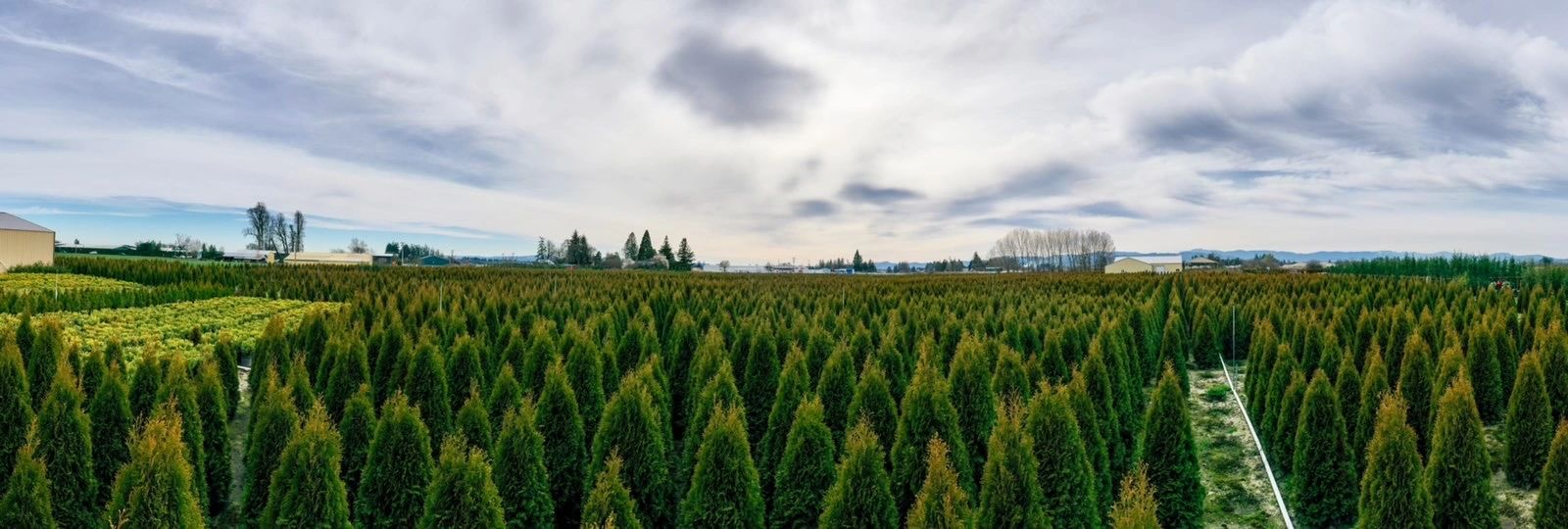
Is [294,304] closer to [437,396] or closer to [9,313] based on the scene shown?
[9,313]

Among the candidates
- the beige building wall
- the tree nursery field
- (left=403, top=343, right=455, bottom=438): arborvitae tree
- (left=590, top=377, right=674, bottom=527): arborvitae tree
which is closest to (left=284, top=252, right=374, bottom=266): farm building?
the beige building wall

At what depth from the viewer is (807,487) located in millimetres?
6766

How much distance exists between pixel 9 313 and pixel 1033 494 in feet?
76.8

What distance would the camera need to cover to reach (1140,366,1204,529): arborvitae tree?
7691mm

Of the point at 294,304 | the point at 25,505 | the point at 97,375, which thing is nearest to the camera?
the point at 25,505

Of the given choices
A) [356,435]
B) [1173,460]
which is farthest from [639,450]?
[1173,460]

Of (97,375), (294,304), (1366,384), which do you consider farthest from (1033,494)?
(294,304)

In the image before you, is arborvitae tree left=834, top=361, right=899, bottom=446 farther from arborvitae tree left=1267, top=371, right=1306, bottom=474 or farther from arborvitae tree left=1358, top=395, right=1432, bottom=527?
arborvitae tree left=1267, top=371, right=1306, bottom=474

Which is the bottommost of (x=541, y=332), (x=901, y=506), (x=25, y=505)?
(x=901, y=506)

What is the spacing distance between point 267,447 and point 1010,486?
681 cm

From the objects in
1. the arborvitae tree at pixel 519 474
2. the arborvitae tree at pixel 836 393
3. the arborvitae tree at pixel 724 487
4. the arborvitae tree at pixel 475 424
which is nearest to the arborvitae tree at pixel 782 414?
the arborvitae tree at pixel 836 393

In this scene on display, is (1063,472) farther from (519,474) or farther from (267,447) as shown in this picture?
(267,447)

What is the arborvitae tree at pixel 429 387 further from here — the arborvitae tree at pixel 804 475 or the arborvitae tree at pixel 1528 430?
the arborvitae tree at pixel 1528 430

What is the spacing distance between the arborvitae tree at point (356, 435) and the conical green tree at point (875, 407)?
16.2 feet
